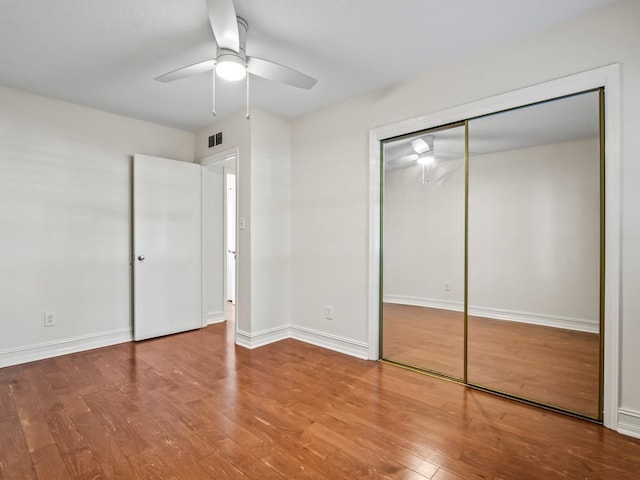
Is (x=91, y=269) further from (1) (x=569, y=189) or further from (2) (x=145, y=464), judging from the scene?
(1) (x=569, y=189)

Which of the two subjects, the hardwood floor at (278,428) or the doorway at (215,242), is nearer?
the hardwood floor at (278,428)

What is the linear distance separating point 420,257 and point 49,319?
3674 millimetres

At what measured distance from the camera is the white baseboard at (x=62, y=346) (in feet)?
10.1

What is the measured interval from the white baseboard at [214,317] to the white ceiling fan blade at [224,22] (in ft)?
11.0

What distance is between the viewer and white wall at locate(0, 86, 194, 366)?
3.09m

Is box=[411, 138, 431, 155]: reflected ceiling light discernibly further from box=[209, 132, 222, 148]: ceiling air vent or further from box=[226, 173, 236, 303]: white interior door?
box=[226, 173, 236, 303]: white interior door

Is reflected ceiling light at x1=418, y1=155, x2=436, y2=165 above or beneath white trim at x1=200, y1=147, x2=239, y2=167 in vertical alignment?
beneath

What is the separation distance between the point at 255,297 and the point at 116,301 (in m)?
1.58

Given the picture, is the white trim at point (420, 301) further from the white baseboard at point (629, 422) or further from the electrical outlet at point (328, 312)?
the white baseboard at point (629, 422)

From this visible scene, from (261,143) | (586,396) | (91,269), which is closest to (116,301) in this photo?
(91,269)

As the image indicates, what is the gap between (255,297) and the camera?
360 centimetres

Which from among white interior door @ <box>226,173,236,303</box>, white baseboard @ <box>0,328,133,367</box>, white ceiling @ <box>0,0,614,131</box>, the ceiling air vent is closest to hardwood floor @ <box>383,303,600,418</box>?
white ceiling @ <box>0,0,614,131</box>

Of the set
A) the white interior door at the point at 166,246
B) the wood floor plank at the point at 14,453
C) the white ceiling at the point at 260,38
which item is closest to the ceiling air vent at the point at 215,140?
the white interior door at the point at 166,246

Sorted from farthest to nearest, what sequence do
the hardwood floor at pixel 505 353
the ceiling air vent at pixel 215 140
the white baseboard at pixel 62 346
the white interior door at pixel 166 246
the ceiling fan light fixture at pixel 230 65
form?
the ceiling air vent at pixel 215 140, the white interior door at pixel 166 246, the white baseboard at pixel 62 346, the hardwood floor at pixel 505 353, the ceiling fan light fixture at pixel 230 65
